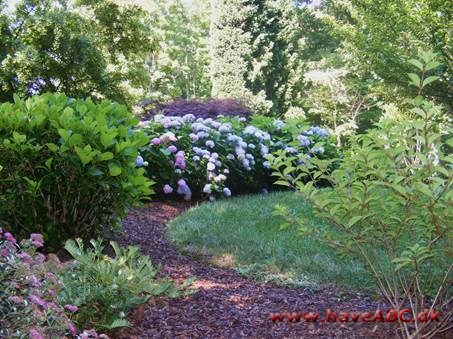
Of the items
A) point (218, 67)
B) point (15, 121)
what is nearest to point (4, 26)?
point (15, 121)

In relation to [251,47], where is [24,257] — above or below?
below

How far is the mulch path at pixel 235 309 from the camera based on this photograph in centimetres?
254

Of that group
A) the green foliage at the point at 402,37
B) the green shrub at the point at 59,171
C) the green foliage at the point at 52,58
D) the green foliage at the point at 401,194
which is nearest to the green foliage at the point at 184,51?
the green foliage at the point at 402,37

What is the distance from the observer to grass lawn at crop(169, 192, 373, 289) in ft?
11.5

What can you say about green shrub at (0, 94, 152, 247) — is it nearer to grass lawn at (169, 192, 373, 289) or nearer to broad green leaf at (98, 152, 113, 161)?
broad green leaf at (98, 152, 113, 161)

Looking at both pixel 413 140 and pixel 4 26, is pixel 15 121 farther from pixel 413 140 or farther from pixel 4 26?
pixel 4 26

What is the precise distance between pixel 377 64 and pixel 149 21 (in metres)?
5.91

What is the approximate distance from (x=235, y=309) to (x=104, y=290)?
2.63ft

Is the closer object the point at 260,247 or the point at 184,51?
the point at 260,247

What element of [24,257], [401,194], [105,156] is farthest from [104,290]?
[401,194]

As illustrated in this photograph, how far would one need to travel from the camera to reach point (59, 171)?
345cm

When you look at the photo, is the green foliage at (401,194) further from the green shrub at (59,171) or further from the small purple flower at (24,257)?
the green shrub at (59,171)

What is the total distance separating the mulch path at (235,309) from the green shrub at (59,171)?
0.68m

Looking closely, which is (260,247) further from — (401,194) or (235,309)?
(401,194)
